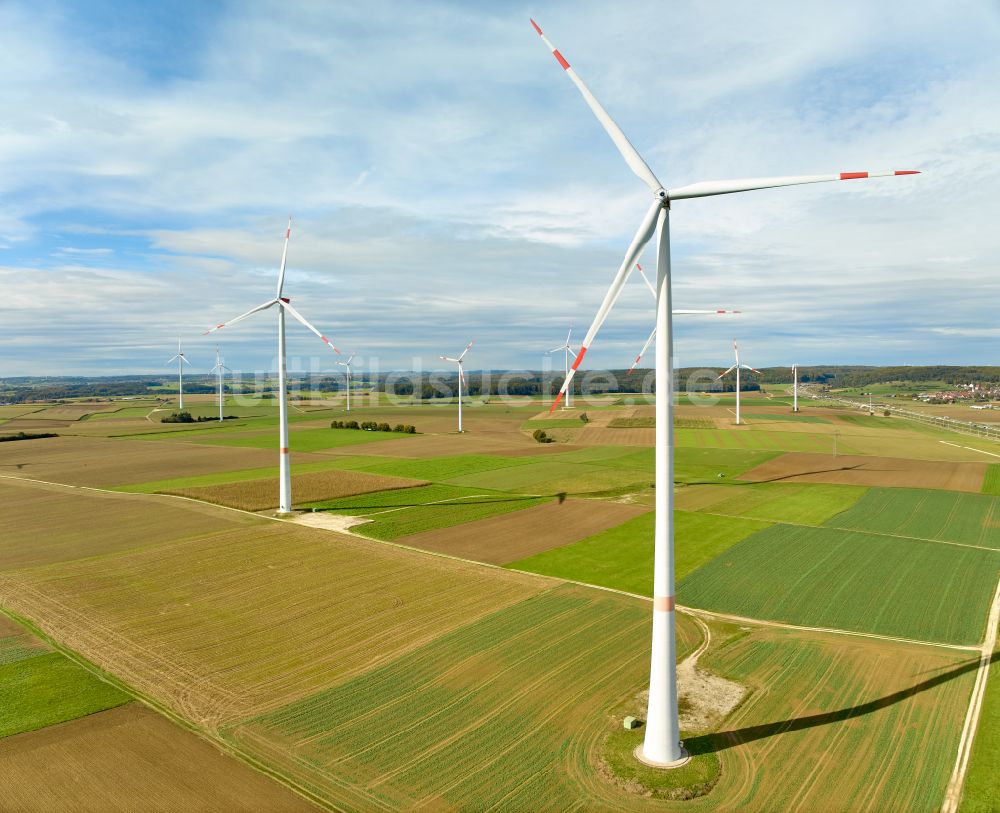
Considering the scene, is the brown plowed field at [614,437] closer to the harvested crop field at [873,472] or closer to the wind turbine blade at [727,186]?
the harvested crop field at [873,472]

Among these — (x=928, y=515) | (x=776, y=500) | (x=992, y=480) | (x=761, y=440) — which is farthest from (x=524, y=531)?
(x=761, y=440)

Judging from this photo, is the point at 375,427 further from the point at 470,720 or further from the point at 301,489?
the point at 470,720

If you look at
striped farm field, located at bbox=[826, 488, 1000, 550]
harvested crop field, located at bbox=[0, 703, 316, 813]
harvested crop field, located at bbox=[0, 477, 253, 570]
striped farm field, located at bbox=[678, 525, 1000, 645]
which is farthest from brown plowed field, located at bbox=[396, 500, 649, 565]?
harvested crop field, located at bbox=[0, 703, 316, 813]

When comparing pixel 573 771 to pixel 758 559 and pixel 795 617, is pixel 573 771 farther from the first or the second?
pixel 758 559

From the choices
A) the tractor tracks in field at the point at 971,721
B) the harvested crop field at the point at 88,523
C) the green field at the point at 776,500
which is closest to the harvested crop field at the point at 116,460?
the harvested crop field at the point at 88,523

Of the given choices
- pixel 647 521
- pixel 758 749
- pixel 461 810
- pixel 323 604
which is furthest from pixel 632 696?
pixel 647 521

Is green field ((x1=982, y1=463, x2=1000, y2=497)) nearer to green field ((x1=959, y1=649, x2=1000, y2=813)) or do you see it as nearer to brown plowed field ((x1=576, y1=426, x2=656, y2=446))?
brown plowed field ((x1=576, y1=426, x2=656, y2=446))
